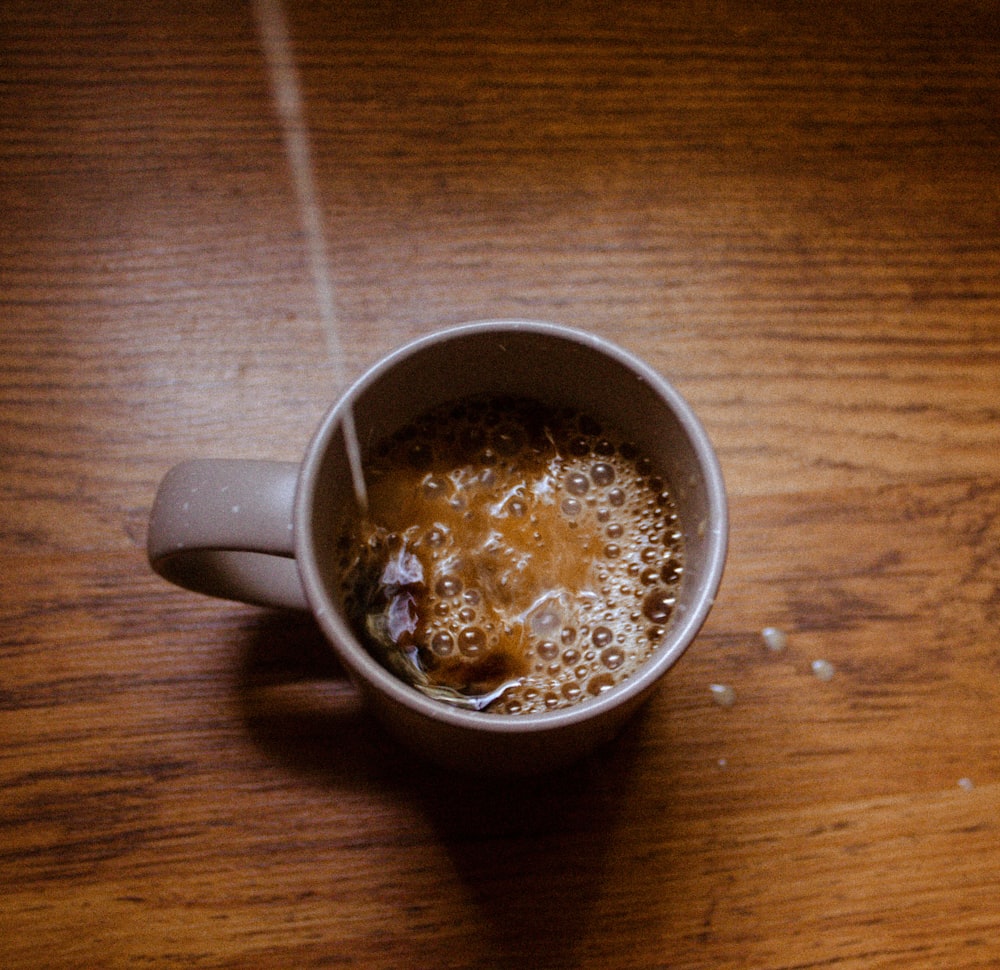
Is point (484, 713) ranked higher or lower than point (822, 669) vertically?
higher

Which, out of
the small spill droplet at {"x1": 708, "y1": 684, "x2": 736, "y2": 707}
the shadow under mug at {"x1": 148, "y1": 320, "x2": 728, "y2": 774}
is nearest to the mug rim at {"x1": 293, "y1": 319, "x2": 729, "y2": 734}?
the shadow under mug at {"x1": 148, "y1": 320, "x2": 728, "y2": 774}

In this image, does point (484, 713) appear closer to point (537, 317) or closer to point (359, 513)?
point (359, 513)

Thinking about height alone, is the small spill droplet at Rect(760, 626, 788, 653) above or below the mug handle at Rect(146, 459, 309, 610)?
below

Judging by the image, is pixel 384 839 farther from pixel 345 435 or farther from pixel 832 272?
pixel 832 272

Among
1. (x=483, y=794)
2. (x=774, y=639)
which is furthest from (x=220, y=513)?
(x=774, y=639)

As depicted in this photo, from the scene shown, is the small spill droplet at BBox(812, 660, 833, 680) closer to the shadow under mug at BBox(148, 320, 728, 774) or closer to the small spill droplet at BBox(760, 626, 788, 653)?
the small spill droplet at BBox(760, 626, 788, 653)

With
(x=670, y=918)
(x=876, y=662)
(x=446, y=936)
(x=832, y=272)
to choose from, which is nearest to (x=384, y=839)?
(x=446, y=936)

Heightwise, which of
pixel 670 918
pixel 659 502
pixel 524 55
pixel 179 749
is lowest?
pixel 670 918
